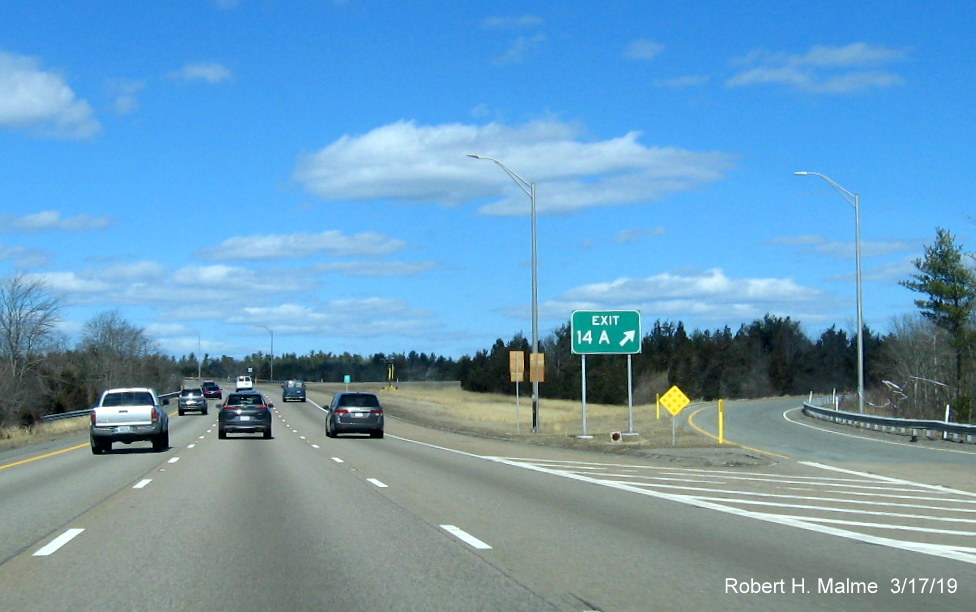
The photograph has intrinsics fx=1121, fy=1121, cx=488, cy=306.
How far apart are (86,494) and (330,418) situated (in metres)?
23.8

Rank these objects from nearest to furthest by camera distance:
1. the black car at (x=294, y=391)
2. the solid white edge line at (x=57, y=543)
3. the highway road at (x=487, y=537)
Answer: the highway road at (x=487, y=537) < the solid white edge line at (x=57, y=543) < the black car at (x=294, y=391)

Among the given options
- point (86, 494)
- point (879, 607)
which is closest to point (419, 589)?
point (879, 607)

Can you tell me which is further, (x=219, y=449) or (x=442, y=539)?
(x=219, y=449)

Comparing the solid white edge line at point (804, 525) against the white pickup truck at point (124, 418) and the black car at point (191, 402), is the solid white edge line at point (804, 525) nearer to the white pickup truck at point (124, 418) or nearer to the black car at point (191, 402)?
the white pickup truck at point (124, 418)

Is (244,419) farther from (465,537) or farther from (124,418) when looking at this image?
(465,537)

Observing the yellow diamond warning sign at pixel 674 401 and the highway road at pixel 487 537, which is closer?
the highway road at pixel 487 537

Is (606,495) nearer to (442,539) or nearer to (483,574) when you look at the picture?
(442,539)

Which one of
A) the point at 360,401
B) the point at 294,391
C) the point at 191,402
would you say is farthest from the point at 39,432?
the point at 294,391

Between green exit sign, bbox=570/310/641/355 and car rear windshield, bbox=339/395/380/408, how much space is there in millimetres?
Answer: 8383

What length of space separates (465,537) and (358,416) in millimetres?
28285

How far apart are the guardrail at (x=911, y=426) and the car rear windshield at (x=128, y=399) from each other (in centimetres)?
2527

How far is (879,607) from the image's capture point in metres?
8.83

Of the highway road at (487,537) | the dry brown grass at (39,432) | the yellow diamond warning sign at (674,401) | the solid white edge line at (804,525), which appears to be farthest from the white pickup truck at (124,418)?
the yellow diamond warning sign at (674,401)

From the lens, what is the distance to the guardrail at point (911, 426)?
36969 mm
